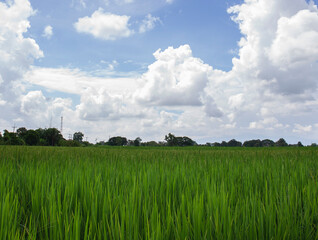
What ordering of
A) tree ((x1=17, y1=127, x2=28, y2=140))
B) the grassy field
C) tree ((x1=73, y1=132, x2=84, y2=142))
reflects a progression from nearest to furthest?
the grassy field → tree ((x1=17, y1=127, x2=28, y2=140)) → tree ((x1=73, y1=132, x2=84, y2=142))

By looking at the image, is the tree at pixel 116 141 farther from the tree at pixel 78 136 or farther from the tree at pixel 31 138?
the tree at pixel 31 138

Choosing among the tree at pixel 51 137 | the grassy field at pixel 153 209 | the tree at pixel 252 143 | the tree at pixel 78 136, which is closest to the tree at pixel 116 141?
the tree at pixel 78 136

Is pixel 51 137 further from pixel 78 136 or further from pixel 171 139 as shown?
pixel 78 136

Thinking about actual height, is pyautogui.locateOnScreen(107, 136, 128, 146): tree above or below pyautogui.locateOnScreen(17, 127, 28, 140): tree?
below

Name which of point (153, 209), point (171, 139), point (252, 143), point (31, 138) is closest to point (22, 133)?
point (31, 138)

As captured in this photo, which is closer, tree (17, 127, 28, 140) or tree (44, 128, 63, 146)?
tree (17, 127, 28, 140)

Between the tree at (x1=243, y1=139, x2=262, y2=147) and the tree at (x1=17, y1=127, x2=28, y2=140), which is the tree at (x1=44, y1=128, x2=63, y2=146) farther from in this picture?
the tree at (x1=243, y1=139, x2=262, y2=147)

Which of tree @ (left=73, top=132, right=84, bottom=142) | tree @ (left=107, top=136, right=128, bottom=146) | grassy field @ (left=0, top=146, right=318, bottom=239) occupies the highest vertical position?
tree @ (left=73, top=132, right=84, bottom=142)

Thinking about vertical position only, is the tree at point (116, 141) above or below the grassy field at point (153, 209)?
below

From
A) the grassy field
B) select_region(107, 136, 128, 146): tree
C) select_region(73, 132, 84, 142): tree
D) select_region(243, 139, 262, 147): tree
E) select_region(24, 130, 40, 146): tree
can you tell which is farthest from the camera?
select_region(73, 132, 84, 142): tree

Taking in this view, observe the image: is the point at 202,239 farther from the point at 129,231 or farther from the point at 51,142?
the point at 51,142

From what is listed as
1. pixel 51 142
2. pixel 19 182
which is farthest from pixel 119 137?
pixel 19 182

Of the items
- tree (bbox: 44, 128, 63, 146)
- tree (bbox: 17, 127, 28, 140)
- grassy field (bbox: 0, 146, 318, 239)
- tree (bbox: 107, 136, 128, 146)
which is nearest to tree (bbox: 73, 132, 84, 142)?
tree (bbox: 107, 136, 128, 146)

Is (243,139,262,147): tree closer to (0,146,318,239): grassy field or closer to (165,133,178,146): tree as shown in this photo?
(165,133,178,146): tree
